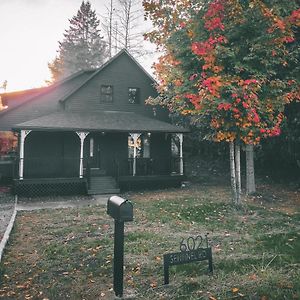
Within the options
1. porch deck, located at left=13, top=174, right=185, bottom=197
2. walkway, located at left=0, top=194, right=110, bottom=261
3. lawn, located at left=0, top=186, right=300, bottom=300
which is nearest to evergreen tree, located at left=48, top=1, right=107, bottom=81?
porch deck, located at left=13, top=174, right=185, bottom=197

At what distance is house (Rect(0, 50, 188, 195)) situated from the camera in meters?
17.9

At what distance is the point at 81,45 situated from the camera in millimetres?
55188

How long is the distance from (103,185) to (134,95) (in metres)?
8.16

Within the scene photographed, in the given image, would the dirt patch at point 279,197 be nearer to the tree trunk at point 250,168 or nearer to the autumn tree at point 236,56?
the tree trunk at point 250,168

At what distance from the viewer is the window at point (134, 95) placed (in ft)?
74.9

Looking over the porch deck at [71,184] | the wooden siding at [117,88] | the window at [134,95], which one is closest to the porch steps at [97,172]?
the porch deck at [71,184]

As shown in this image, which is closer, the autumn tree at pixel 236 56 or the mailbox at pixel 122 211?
the mailbox at pixel 122 211

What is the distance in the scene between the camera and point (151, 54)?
32.8m

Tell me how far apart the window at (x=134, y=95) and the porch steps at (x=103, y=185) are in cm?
677

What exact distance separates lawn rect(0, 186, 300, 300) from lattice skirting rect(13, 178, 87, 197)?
181 inches

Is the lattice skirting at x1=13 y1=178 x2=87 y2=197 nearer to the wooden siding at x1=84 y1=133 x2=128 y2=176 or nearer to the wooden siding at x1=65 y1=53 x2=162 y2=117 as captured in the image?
the wooden siding at x1=84 y1=133 x2=128 y2=176

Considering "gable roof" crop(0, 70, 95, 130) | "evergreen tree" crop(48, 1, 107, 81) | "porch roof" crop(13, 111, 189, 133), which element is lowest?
"porch roof" crop(13, 111, 189, 133)

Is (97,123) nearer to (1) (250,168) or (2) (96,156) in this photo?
(2) (96,156)

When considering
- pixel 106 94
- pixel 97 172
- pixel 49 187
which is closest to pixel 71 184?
pixel 49 187
